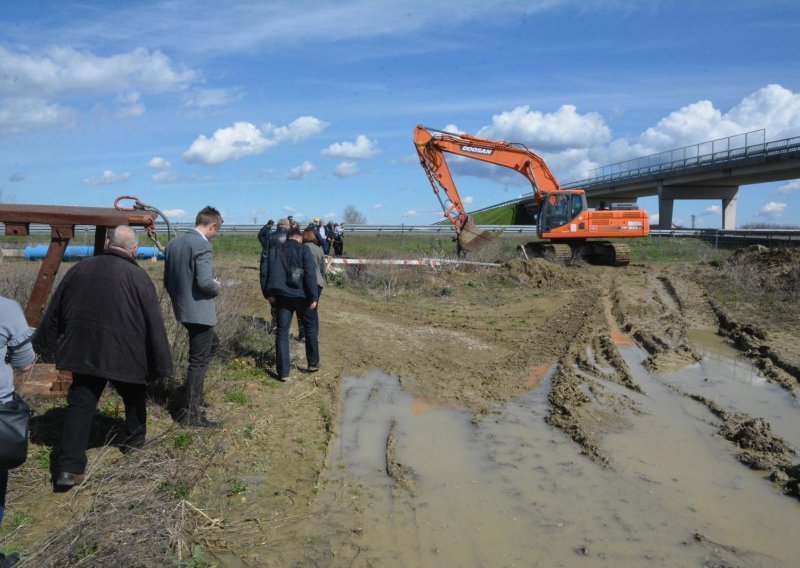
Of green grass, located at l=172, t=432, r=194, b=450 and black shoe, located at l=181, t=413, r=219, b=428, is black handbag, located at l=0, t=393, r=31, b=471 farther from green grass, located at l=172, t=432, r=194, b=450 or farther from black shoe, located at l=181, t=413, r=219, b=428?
black shoe, located at l=181, t=413, r=219, b=428

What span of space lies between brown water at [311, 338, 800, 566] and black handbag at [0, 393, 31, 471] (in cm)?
190

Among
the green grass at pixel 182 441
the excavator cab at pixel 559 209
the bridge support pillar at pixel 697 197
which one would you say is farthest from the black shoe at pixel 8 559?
the bridge support pillar at pixel 697 197

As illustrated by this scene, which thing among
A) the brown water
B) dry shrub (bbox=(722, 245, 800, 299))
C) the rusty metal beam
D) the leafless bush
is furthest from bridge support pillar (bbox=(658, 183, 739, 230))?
the rusty metal beam

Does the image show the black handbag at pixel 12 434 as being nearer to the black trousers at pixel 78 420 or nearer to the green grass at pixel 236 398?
the black trousers at pixel 78 420

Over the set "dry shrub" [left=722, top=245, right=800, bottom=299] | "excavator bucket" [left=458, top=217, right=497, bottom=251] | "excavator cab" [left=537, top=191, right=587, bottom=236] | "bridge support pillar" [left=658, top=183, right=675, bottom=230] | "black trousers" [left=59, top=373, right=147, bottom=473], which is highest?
"bridge support pillar" [left=658, top=183, right=675, bottom=230]

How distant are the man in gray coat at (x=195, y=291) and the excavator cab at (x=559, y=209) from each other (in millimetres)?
19379

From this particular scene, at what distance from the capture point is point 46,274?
6547mm

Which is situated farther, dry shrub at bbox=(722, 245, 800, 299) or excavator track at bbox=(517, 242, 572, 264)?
excavator track at bbox=(517, 242, 572, 264)

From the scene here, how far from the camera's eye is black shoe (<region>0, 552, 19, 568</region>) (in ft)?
12.2

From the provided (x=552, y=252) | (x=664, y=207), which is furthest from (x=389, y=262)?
(x=664, y=207)

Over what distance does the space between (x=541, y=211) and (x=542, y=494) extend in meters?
20.1

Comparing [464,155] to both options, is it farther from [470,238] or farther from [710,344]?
[710,344]

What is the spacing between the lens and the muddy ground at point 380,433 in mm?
4492

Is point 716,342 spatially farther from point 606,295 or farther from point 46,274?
point 46,274
